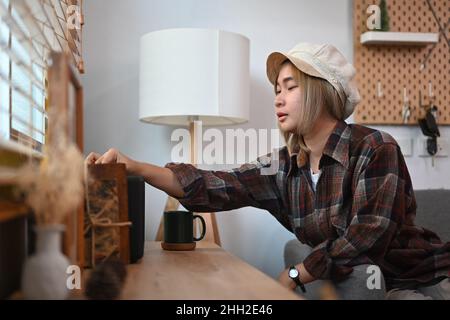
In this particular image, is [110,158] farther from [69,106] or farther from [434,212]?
[434,212]

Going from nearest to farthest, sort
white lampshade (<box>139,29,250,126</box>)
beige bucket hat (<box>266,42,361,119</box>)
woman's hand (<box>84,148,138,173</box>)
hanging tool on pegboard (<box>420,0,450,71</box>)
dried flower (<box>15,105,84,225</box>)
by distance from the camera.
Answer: dried flower (<box>15,105,84,225</box>) < woman's hand (<box>84,148,138,173</box>) < beige bucket hat (<box>266,42,361,119</box>) < white lampshade (<box>139,29,250,126</box>) < hanging tool on pegboard (<box>420,0,450,71</box>)

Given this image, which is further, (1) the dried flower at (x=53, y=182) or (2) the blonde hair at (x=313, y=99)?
(2) the blonde hair at (x=313, y=99)

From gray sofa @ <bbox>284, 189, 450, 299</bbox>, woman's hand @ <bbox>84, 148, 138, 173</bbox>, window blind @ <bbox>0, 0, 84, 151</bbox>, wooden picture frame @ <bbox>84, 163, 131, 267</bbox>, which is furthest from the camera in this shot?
gray sofa @ <bbox>284, 189, 450, 299</bbox>

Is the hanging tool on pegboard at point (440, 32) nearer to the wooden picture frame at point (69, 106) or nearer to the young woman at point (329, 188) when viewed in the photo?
the young woman at point (329, 188)

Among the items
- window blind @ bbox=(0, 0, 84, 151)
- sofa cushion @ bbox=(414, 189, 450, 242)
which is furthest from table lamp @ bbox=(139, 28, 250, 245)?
sofa cushion @ bbox=(414, 189, 450, 242)

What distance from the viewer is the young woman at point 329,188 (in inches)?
Result: 48.9

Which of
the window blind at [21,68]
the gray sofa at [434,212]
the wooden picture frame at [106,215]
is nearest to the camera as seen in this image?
the window blind at [21,68]

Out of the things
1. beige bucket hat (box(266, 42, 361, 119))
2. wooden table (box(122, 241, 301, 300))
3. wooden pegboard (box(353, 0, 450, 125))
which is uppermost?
wooden pegboard (box(353, 0, 450, 125))

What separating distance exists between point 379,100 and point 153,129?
951 millimetres

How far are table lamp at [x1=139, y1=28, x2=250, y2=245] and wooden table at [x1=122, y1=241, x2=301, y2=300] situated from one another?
588 millimetres

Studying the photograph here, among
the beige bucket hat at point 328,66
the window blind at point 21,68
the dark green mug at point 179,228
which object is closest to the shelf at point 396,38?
the beige bucket hat at point 328,66

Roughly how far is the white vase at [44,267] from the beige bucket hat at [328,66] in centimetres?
95

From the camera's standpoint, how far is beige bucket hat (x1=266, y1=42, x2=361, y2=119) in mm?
1427

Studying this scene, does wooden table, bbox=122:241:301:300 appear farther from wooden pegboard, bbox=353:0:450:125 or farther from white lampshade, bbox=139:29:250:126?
wooden pegboard, bbox=353:0:450:125
